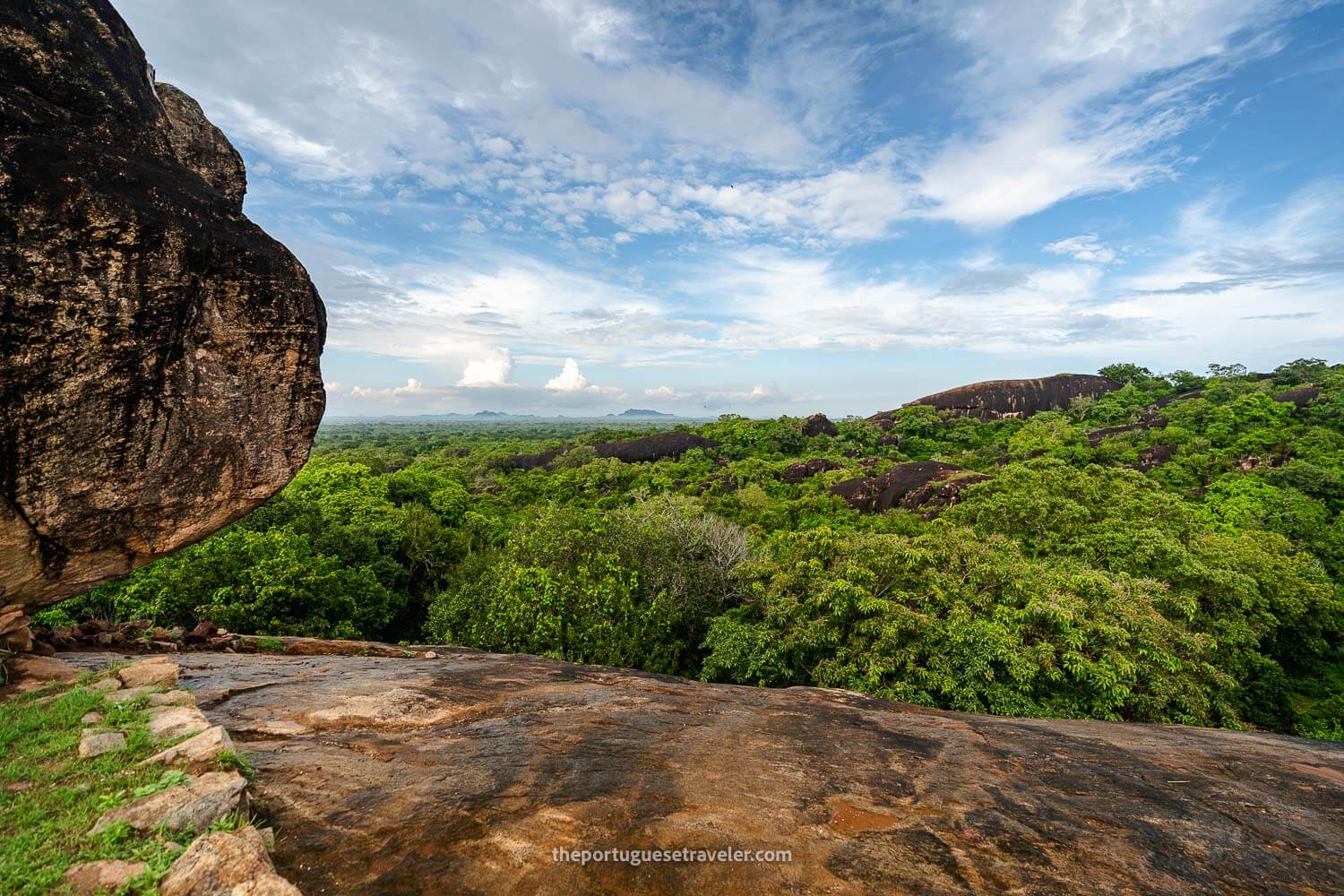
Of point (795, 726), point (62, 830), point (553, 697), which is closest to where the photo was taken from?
point (62, 830)

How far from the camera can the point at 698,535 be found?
21.8m

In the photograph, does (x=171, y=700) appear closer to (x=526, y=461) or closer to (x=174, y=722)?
(x=174, y=722)

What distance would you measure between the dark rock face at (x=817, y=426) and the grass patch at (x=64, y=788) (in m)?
69.9

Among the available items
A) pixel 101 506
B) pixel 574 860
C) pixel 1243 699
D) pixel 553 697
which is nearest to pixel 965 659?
pixel 553 697

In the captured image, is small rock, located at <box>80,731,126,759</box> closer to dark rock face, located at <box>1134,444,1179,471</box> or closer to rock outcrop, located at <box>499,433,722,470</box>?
dark rock face, located at <box>1134,444,1179,471</box>

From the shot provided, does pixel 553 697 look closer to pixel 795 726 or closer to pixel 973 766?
pixel 795 726

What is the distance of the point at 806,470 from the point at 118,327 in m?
46.9

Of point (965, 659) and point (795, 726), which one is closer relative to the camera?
point (795, 726)

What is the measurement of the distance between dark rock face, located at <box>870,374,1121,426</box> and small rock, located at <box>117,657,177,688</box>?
79.7 meters

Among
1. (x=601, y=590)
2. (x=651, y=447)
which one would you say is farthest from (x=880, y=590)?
(x=651, y=447)

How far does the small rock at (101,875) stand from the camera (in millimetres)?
3178

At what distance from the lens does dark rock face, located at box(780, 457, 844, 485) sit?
47688mm

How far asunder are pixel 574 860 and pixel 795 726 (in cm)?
459

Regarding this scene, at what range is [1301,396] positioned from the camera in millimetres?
47500
